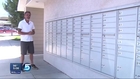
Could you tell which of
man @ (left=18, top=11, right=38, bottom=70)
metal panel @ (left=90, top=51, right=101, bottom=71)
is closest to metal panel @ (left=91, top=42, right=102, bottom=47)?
metal panel @ (left=90, top=51, right=101, bottom=71)

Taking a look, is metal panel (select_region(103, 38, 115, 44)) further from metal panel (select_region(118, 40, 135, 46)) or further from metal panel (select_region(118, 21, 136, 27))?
metal panel (select_region(118, 21, 136, 27))

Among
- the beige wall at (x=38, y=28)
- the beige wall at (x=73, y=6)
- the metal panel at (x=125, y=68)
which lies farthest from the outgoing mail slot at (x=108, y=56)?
the beige wall at (x=38, y=28)

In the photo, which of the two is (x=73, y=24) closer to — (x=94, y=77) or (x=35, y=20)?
(x=94, y=77)

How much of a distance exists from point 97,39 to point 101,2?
29.6 inches

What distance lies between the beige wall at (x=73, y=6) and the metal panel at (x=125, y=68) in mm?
931

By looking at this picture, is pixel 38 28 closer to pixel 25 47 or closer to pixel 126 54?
pixel 25 47

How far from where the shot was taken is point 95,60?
3.49 meters

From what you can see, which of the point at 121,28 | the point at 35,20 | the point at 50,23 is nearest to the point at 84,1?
the point at 121,28

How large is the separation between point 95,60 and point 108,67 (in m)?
0.45

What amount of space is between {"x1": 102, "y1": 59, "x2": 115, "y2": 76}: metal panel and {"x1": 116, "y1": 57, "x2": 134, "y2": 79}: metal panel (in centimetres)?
14

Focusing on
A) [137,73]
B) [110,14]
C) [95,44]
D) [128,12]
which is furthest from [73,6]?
[137,73]

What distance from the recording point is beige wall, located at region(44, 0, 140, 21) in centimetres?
300

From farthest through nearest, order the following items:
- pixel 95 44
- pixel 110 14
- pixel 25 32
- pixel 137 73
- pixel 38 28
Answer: pixel 38 28
pixel 25 32
pixel 95 44
pixel 110 14
pixel 137 73

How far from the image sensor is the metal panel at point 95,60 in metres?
3.35
